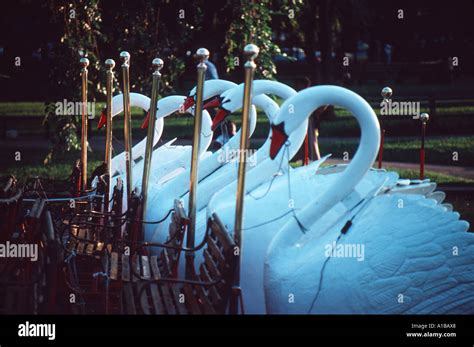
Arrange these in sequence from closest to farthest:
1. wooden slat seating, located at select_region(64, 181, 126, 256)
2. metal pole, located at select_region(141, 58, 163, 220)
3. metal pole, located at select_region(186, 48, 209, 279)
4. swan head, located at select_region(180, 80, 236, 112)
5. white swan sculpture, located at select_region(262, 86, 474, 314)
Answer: white swan sculpture, located at select_region(262, 86, 474, 314)
metal pole, located at select_region(186, 48, 209, 279)
metal pole, located at select_region(141, 58, 163, 220)
wooden slat seating, located at select_region(64, 181, 126, 256)
swan head, located at select_region(180, 80, 236, 112)

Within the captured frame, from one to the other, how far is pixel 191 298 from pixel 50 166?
10732mm

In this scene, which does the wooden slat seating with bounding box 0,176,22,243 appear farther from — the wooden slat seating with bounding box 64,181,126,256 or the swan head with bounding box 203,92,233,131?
Answer: the swan head with bounding box 203,92,233,131

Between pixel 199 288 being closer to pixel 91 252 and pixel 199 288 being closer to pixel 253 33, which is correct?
pixel 91 252

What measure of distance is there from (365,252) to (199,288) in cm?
111

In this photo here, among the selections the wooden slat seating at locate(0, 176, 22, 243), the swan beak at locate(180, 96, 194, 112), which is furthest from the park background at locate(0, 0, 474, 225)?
the wooden slat seating at locate(0, 176, 22, 243)

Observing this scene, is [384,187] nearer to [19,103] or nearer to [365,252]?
[365,252]

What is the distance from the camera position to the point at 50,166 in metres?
17.0

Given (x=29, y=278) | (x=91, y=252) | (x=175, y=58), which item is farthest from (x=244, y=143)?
(x=175, y=58)

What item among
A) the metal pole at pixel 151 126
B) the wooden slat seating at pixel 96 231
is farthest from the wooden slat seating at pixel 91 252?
the metal pole at pixel 151 126

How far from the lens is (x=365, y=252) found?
22.0 feet

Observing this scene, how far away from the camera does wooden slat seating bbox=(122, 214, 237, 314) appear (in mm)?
5992

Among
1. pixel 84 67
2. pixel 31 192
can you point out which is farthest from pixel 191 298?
pixel 84 67

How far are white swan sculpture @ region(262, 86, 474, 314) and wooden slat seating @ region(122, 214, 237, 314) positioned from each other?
1.71 feet

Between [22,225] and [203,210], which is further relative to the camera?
[203,210]
